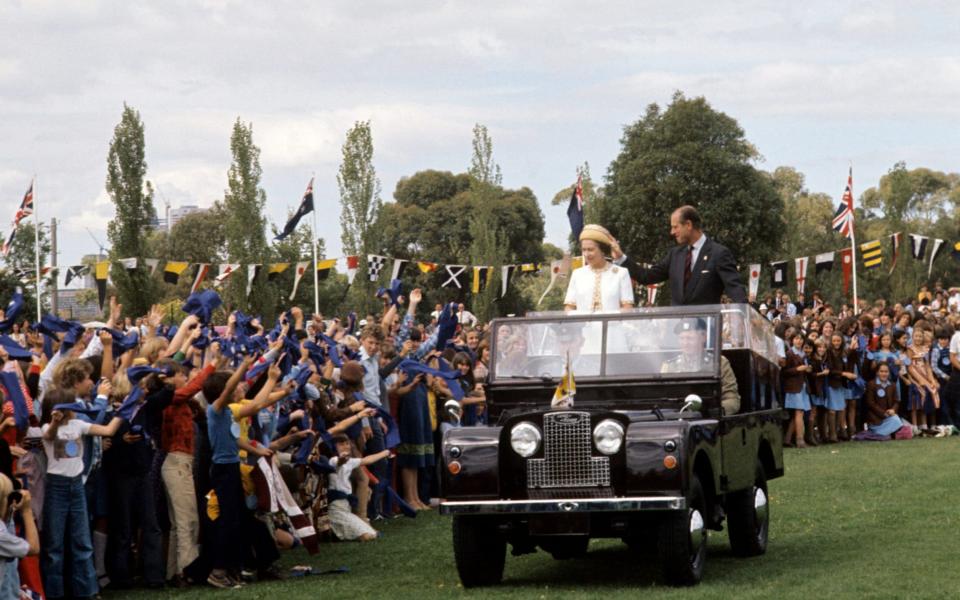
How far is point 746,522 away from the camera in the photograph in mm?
12836

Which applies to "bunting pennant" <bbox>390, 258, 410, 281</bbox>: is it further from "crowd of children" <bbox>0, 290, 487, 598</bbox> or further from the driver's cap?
the driver's cap

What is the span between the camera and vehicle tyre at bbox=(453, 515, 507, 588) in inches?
445

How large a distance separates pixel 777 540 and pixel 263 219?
118ft

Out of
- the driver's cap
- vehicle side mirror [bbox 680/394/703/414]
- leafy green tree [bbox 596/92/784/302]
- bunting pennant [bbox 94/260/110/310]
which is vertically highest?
leafy green tree [bbox 596/92/784/302]

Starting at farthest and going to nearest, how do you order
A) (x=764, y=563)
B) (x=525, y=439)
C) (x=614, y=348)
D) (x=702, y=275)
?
(x=702, y=275) < (x=764, y=563) < (x=614, y=348) < (x=525, y=439)

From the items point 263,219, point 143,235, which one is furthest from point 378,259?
point 143,235

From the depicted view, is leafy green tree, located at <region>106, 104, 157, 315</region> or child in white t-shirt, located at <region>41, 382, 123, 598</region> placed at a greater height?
leafy green tree, located at <region>106, 104, 157, 315</region>

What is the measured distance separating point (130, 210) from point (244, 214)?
3973mm

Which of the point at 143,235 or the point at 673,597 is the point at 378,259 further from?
the point at 673,597

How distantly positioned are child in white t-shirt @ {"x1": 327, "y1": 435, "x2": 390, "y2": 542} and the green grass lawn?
31cm

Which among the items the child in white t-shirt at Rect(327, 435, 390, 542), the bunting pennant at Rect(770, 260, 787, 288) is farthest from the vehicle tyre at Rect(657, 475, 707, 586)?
the bunting pennant at Rect(770, 260, 787, 288)

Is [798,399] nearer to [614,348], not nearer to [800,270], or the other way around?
[614,348]

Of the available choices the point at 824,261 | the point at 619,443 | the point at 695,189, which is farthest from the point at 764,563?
the point at 695,189

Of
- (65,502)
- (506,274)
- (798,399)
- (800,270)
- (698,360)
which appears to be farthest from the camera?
(800,270)
